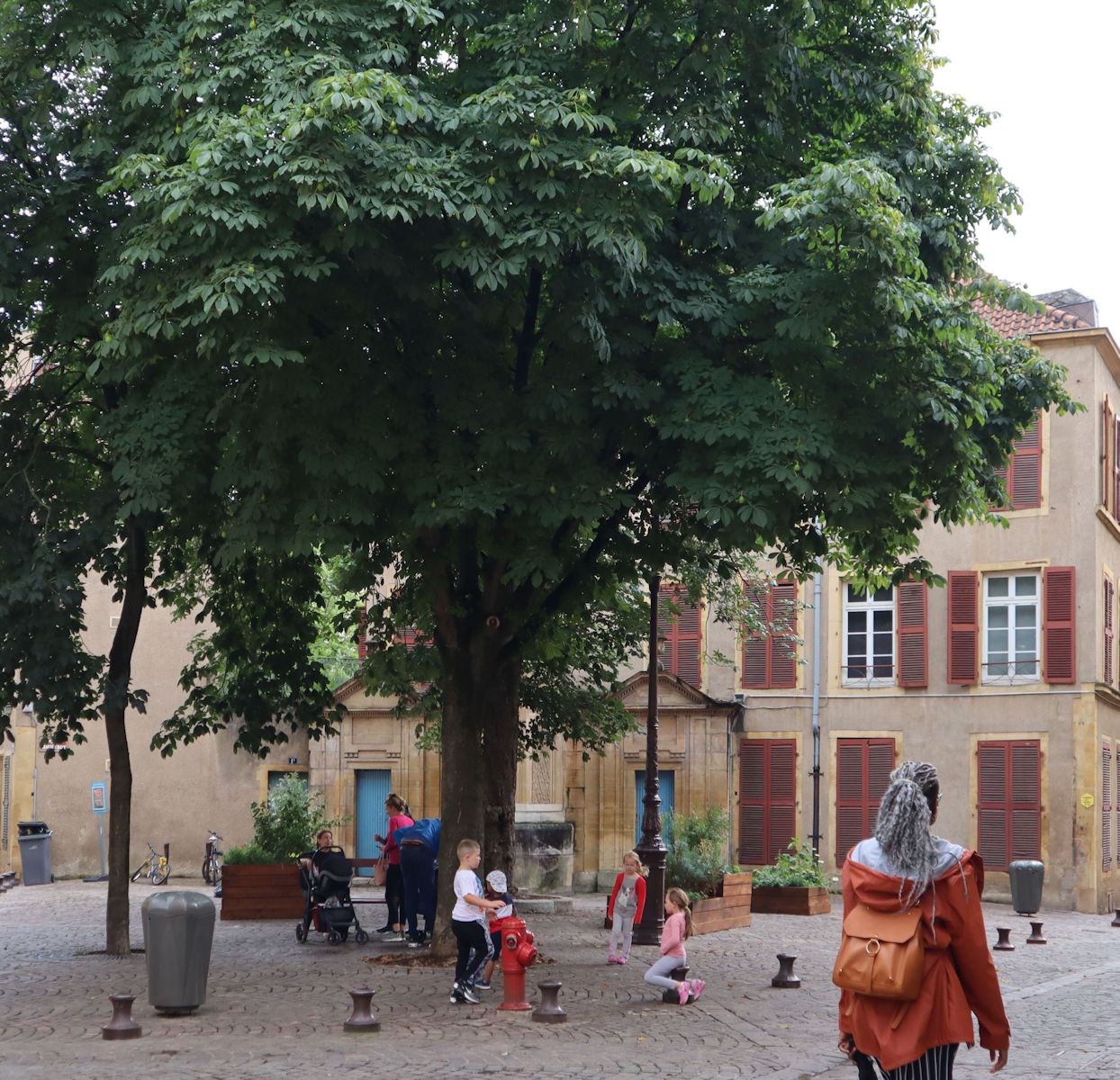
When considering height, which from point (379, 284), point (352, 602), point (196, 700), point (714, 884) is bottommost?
point (714, 884)

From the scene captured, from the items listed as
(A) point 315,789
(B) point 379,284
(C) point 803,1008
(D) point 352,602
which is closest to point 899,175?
(B) point 379,284

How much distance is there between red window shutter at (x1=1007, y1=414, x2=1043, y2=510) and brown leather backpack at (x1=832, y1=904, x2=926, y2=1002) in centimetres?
2497

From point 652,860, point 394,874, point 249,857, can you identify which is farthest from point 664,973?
point 249,857

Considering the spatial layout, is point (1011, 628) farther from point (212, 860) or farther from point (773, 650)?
point (212, 860)

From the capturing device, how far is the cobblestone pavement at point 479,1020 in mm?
10336

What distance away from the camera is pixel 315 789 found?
102ft

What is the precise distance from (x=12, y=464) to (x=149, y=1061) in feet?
24.8

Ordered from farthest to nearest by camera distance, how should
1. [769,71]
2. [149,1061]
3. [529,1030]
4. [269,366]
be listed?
[769,71] → [269,366] → [529,1030] → [149,1061]

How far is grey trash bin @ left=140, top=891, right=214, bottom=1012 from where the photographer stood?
12.1m

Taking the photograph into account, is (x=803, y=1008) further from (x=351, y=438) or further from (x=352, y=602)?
(x=352, y=602)

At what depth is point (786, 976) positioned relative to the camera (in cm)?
1465

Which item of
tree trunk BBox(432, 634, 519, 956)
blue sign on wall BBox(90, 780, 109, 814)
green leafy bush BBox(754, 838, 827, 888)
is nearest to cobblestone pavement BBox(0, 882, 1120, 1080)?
tree trunk BBox(432, 634, 519, 956)

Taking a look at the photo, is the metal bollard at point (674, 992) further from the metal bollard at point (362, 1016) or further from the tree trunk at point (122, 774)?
the tree trunk at point (122, 774)

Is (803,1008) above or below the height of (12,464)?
below
